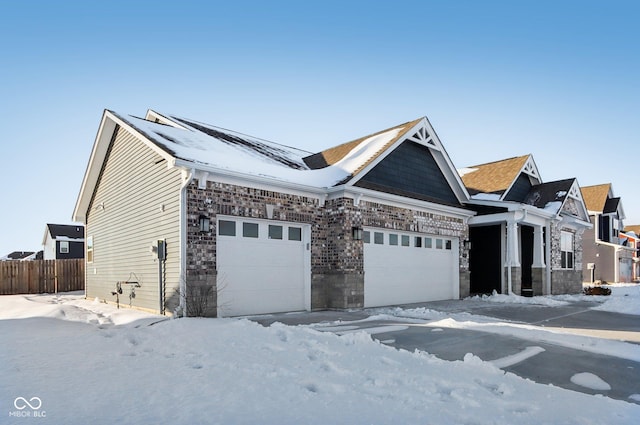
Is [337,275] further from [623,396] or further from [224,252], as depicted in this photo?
[623,396]

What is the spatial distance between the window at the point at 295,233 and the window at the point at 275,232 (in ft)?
1.25

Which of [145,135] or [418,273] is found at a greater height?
[145,135]

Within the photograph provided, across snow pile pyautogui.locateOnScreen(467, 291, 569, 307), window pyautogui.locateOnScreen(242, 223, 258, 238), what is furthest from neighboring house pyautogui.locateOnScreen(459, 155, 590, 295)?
window pyautogui.locateOnScreen(242, 223, 258, 238)

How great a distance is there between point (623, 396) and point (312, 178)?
29.9ft

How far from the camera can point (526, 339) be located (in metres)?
7.36

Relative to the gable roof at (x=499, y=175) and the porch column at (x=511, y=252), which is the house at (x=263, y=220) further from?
the gable roof at (x=499, y=175)

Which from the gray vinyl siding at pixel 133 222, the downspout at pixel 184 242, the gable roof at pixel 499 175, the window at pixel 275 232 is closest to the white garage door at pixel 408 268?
the window at pixel 275 232

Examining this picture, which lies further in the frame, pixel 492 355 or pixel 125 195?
pixel 125 195

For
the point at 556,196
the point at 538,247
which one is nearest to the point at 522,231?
the point at 538,247

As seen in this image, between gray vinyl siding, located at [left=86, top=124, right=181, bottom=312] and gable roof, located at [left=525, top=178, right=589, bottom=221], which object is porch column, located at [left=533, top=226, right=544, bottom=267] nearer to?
gable roof, located at [left=525, top=178, right=589, bottom=221]

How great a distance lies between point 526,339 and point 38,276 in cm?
2251

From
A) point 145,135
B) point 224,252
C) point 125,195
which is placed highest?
point 145,135

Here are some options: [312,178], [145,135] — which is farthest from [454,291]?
[145,135]

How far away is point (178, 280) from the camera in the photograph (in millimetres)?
9430
